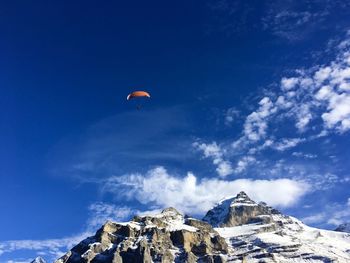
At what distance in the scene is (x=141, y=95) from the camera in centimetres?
14500
